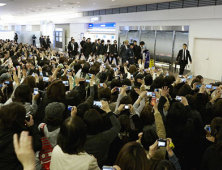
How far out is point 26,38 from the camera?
29938 mm

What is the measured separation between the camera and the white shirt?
1816 millimetres

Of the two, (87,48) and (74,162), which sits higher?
(87,48)

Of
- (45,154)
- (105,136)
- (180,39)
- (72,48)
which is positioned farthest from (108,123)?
(72,48)

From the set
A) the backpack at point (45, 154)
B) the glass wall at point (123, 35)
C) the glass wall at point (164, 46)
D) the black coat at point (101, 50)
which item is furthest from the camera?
the glass wall at point (123, 35)

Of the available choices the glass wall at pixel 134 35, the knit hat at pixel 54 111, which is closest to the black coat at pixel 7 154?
the knit hat at pixel 54 111

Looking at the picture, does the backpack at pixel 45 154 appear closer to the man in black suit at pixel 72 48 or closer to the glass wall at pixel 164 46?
the glass wall at pixel 164 46

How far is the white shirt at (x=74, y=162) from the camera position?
71.5 inches

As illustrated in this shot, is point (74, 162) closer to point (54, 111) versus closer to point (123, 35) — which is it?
point (54, 111)

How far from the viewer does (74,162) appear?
1.83 metres

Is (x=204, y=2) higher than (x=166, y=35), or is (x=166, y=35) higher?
(x=204, y=2)

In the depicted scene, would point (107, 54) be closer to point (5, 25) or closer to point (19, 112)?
point (19, 112)

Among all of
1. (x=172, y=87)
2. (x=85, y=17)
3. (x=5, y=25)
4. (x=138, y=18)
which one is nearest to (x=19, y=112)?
(x=172, y=87)

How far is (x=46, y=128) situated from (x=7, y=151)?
67 centimetres

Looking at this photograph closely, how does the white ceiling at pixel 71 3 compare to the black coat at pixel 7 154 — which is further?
the white ceiling at pixel 71 3
